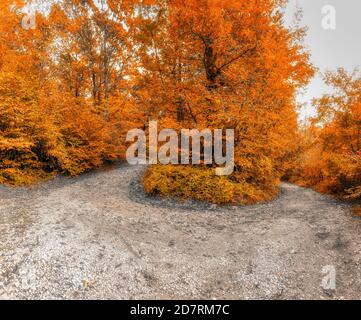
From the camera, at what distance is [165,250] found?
623cm

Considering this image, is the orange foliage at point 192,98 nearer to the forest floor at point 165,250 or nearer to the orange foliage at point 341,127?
the orange foliage at point 341,127

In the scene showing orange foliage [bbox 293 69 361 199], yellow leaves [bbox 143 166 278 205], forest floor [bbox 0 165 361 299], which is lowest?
forest floor [bbox 0 165 361 299]

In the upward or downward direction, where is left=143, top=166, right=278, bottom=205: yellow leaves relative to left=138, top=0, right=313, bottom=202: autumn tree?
downward

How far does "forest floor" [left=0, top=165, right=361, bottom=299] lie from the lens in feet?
15.8

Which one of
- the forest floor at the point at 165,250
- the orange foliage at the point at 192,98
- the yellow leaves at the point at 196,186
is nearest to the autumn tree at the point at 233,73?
the orange foliage at the point at 192,98

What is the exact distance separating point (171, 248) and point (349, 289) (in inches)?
136

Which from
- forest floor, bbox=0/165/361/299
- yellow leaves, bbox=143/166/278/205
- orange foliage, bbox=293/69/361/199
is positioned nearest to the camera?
forest floor, bbox=0/165/361/299

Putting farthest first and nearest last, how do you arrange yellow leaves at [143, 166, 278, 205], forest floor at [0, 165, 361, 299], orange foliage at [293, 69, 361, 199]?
orange foliage at [293, 69, 361, 199]
yellow leaves at [143, 166, 278, 205]
forest floor at [0, 165, 361, 299]

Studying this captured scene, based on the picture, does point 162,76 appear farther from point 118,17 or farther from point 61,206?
point 61,206

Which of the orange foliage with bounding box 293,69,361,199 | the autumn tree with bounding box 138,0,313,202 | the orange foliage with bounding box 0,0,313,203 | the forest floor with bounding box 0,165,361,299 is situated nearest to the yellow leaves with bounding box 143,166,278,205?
the orange foliage with bounding box 0,0,313,203

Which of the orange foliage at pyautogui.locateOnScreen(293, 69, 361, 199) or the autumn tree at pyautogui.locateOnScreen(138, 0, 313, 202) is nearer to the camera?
the autumn tree at pyautogui.locateOnScreen(138, 0, 313, 202)

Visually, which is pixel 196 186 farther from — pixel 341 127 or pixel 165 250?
pixel 341 127

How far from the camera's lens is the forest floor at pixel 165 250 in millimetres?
4805

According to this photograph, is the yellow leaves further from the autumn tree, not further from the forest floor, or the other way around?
the forest floor
